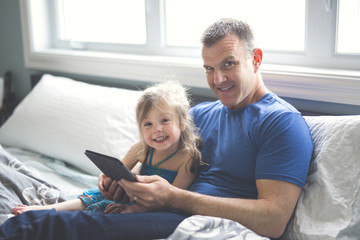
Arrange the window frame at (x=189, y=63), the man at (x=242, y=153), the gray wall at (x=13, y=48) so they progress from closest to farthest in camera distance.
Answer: the man at (x=242, y=153)
the window frame at (x=189, y=63)
the gray wall at (x=13, y=48)

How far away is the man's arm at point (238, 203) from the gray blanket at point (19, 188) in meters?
0.37

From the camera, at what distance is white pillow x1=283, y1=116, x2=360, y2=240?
1.35 meters

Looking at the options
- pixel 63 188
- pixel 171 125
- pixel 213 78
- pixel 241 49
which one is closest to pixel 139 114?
pixel 171 125

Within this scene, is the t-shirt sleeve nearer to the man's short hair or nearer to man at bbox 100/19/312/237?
man at bbox 100/19/312/237

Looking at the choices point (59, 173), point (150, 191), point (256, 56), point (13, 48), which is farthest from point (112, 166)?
point (13, 48)

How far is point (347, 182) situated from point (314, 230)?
179 millimetres

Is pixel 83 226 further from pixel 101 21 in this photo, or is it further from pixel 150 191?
pixel 101 21

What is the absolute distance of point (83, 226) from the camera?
1.29 meters

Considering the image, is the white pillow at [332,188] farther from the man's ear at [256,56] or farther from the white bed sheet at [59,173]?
the white bed sheet at [59,173]

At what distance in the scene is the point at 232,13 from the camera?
7.24ft

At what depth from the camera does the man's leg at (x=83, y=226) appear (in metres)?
1.26

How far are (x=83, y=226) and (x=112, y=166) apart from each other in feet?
0.71

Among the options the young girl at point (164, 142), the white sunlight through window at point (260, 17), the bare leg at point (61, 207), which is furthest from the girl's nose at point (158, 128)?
the white sunlight through window at point (260, 17)

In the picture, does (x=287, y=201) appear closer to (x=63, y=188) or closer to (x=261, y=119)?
(x=261, y=119)
